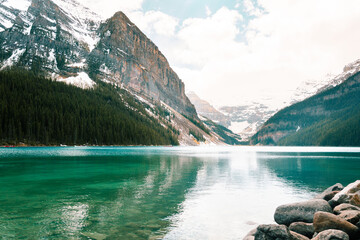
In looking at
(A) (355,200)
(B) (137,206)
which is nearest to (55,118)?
(B) (137,206)

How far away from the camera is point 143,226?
1670 cm

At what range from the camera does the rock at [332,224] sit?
1251 cm

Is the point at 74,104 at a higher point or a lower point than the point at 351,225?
higher

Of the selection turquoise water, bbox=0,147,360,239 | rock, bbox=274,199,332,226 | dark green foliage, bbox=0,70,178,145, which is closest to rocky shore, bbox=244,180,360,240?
rock, bbox=274,199,332,226

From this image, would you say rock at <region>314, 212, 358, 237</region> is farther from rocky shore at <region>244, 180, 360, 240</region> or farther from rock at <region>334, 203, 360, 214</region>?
rock at <region>334, 203, 360, 214</region>

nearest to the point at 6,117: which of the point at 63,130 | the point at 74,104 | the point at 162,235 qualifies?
the point at 63,130

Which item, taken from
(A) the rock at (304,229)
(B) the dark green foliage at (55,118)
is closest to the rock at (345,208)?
(A) the rock at (304,229)

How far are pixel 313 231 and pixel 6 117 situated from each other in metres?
134

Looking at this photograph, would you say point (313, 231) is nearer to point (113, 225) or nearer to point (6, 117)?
point (113, 225)

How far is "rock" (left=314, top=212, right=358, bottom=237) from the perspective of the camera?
12.5m

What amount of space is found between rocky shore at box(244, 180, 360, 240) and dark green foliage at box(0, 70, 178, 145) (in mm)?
128117

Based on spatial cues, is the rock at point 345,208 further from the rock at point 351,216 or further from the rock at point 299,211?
the rock at point 351,216

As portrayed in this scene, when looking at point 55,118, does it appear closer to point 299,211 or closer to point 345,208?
point 299,211

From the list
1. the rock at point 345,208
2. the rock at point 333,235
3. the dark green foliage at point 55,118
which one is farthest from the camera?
the dark green foliage at point 55,118
